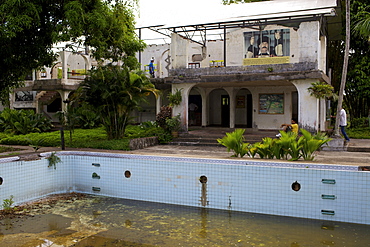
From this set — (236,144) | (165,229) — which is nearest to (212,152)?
(236,144)

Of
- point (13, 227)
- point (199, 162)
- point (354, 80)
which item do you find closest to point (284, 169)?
point (199, 162)

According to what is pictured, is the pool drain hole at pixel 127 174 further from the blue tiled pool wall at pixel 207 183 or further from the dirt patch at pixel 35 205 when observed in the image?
the dirt patch at pixel 35 205

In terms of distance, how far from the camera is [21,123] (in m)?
18.8

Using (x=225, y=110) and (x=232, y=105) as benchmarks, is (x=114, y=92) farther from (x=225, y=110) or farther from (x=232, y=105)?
(x=225, y=110)

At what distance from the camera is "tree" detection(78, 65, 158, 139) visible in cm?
1388

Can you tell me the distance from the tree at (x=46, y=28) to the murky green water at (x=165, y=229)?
5136 mm

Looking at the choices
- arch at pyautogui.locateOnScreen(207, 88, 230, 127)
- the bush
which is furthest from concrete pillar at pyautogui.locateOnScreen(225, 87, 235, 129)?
the bush

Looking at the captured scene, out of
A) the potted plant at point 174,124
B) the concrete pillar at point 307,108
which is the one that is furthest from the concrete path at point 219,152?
the concrete pillar at point 307,108

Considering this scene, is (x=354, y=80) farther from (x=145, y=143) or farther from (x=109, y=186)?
(x=109, y=186)

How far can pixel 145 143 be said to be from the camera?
1450cm

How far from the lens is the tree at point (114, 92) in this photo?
45.5 ft

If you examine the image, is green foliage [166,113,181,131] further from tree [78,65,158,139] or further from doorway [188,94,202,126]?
doorway [188,94,202,126]

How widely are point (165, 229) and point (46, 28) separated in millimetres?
7559

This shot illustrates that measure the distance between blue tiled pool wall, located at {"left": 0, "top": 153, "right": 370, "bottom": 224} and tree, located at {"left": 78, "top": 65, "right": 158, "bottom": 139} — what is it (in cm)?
420
